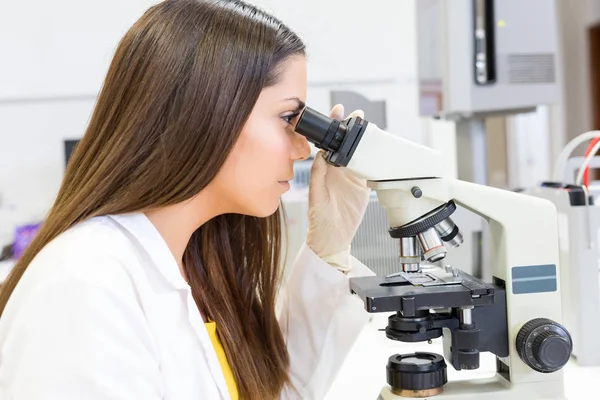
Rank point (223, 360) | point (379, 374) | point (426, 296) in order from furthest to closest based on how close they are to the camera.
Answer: point (379, 374) → point (223, 360) → point (426, 296)

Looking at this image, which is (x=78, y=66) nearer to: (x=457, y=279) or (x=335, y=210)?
(x=335, y=210)

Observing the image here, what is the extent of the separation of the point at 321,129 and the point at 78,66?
10.2 feet

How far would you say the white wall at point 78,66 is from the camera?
3.55 metres

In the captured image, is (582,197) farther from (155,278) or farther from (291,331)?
(155,278)

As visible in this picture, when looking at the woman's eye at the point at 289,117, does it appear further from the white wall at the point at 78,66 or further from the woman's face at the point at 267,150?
the white wall at the point at 78,66


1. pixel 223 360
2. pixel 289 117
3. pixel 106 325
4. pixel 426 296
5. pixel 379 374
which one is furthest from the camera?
pixel 379 374

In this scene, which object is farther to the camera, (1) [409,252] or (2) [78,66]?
(2) [78,66]

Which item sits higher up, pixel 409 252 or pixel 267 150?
pixel 267 150

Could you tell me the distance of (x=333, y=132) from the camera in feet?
2.98

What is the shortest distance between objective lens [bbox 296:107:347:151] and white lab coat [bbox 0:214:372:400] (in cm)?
28

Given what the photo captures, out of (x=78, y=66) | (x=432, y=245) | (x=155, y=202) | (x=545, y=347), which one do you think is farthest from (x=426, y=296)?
(x=78, y=66)

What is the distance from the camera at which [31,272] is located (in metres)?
0.81

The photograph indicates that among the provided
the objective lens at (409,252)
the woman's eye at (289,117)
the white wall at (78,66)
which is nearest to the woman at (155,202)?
the woman's eye at (289,117)

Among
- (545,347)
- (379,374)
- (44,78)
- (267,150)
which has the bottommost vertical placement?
(379,374)
